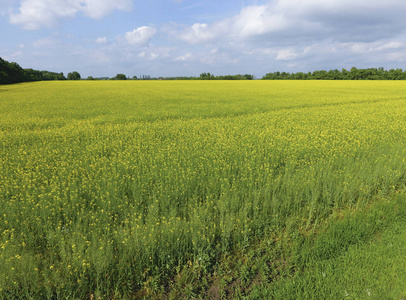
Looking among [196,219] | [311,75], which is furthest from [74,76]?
[196,219]

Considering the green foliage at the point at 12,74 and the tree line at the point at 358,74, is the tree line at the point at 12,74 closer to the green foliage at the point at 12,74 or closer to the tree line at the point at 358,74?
the green foliage at the point at 12,74

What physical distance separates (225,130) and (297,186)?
6.86 meters

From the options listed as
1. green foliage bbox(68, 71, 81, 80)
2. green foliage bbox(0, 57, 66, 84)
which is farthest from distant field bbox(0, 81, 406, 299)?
green foliage bbox(68, 71, 81, 80)

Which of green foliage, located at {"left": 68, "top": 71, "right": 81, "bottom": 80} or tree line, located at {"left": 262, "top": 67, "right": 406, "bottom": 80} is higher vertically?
green foliage, located at {"left": 68, "top": 71, "right": 81, "bottom": 80}

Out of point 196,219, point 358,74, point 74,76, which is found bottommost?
point 196,219

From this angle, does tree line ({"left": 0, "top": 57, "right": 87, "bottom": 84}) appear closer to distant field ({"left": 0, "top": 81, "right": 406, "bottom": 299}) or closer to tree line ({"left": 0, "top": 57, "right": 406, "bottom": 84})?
tree line ({"left": 0, "top": 57, "right": 406, "bottom": 84})

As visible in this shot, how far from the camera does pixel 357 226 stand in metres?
4.80

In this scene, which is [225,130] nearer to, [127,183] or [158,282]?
[127,183]

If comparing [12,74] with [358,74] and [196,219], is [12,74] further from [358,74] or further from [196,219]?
[358,74]

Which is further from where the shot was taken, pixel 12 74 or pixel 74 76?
pixel 74 76

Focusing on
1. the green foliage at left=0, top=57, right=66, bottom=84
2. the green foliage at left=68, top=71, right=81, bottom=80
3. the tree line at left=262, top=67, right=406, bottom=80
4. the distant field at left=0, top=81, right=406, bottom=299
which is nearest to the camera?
the distant field at left=0, top=81, right=406, bottom=299

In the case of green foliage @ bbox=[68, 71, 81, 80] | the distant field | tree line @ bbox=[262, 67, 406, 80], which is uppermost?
green foliage @ bbox=[68, 71, 81, 80]

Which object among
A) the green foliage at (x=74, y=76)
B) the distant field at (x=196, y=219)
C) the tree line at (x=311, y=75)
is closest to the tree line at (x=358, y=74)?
the tree line at (x=311, y=75)

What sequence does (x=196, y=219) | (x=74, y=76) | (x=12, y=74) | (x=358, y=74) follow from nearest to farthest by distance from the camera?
(x=196, y=219) < (x=12, y=74) < (x=358, y=74) < (x=74, y=76)
